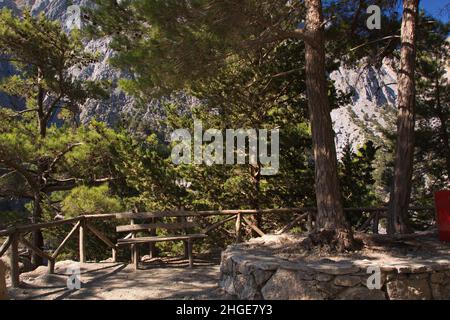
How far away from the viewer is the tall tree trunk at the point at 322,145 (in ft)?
17.8

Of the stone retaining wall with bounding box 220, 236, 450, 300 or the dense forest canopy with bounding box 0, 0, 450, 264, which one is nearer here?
the stone retaining wall with bounding box 220, 236, 450, 300

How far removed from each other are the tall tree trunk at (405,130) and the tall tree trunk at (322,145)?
46.5 inches

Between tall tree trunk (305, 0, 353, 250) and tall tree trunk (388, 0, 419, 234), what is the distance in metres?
1.18

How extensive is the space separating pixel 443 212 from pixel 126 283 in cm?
433

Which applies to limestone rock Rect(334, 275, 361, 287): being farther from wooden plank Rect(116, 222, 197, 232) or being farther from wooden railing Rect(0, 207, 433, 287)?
wooden plank Rect(116, 222, 197, 232)

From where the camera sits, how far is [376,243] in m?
5.60

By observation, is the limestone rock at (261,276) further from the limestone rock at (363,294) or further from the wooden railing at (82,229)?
the wooden railing at (82,229)

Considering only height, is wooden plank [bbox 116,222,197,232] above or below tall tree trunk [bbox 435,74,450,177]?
below

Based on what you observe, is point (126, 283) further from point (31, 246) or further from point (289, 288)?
point (289, 288)

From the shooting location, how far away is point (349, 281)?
4148mm

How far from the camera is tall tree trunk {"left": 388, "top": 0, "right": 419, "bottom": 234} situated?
615 cm

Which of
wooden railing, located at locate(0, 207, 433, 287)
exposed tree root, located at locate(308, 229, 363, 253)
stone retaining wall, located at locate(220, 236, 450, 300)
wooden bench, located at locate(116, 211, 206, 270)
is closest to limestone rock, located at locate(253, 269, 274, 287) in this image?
stone retaining wall, located at locate(220, 236, 450, 300)
